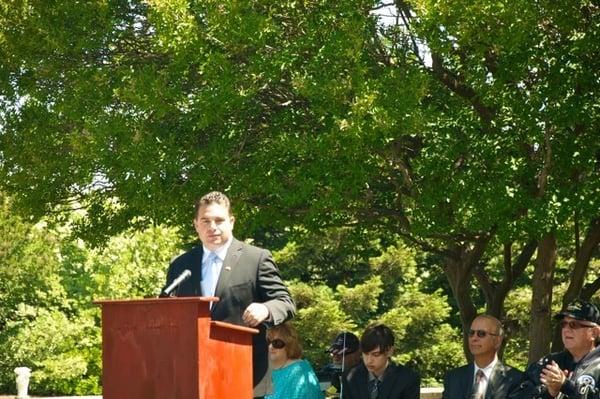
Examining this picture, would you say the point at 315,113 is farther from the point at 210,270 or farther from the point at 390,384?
the point at 210,270

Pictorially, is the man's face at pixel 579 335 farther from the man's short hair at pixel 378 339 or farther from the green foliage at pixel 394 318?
the green foliage at pixel 394 318

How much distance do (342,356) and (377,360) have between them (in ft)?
8.66

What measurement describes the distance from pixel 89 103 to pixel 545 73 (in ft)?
20.4

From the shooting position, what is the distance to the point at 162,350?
19.4 feet

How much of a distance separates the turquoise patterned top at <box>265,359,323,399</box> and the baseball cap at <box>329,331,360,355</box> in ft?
7.20

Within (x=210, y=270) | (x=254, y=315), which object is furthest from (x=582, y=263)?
(x=254, y=315)

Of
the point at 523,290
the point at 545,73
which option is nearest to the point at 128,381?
the point at 545,73

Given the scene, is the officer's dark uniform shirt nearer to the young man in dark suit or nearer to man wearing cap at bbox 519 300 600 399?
man wearing cap at bbox 519 300 600 399

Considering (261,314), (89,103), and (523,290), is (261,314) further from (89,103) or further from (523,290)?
(523,290)

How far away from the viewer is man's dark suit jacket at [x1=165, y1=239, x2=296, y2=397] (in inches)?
266

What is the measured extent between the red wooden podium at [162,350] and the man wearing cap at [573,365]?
3791mm

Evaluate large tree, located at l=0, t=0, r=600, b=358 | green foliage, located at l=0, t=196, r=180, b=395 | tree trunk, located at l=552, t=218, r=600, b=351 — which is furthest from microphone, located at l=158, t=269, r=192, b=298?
green foliage, located at l=0, t=196, r=180, b=395

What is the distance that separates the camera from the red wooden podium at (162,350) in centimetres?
585

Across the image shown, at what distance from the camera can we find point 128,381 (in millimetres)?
5957
